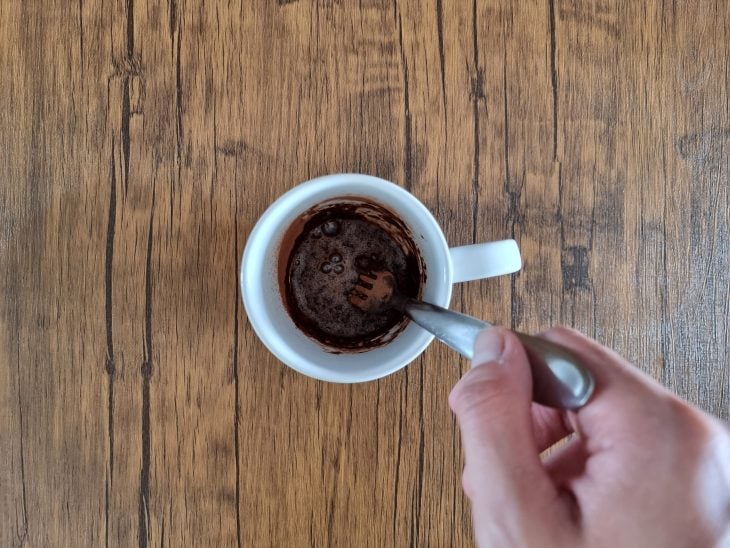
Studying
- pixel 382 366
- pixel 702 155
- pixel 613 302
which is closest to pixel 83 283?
pixel 382 366

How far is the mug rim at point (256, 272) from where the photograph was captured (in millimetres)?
502

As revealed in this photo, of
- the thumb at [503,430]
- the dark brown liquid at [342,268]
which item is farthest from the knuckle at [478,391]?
the dark brown liquid at [342,268]

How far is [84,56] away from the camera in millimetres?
621

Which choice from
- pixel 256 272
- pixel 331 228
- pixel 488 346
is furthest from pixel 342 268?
pixel 488 346

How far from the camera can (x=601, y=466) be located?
40 centimetres

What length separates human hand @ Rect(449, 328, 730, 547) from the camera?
14.7 inches

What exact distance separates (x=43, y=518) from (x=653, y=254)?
0.71m

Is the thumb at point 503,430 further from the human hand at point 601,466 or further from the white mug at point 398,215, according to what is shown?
the white mug at point 398,215

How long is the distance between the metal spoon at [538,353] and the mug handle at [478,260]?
1.8 inches

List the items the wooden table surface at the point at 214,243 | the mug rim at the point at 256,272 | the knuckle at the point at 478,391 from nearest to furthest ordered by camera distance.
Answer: the knuckle at the point at 478,391 → the mug rim at the point at 256,272 → the wooden table surface at the point at 214,243

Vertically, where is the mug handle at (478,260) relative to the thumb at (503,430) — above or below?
above

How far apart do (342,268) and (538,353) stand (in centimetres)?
32

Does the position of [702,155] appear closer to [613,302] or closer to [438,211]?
[613,302]

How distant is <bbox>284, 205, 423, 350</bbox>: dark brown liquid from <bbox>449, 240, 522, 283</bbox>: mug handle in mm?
81
